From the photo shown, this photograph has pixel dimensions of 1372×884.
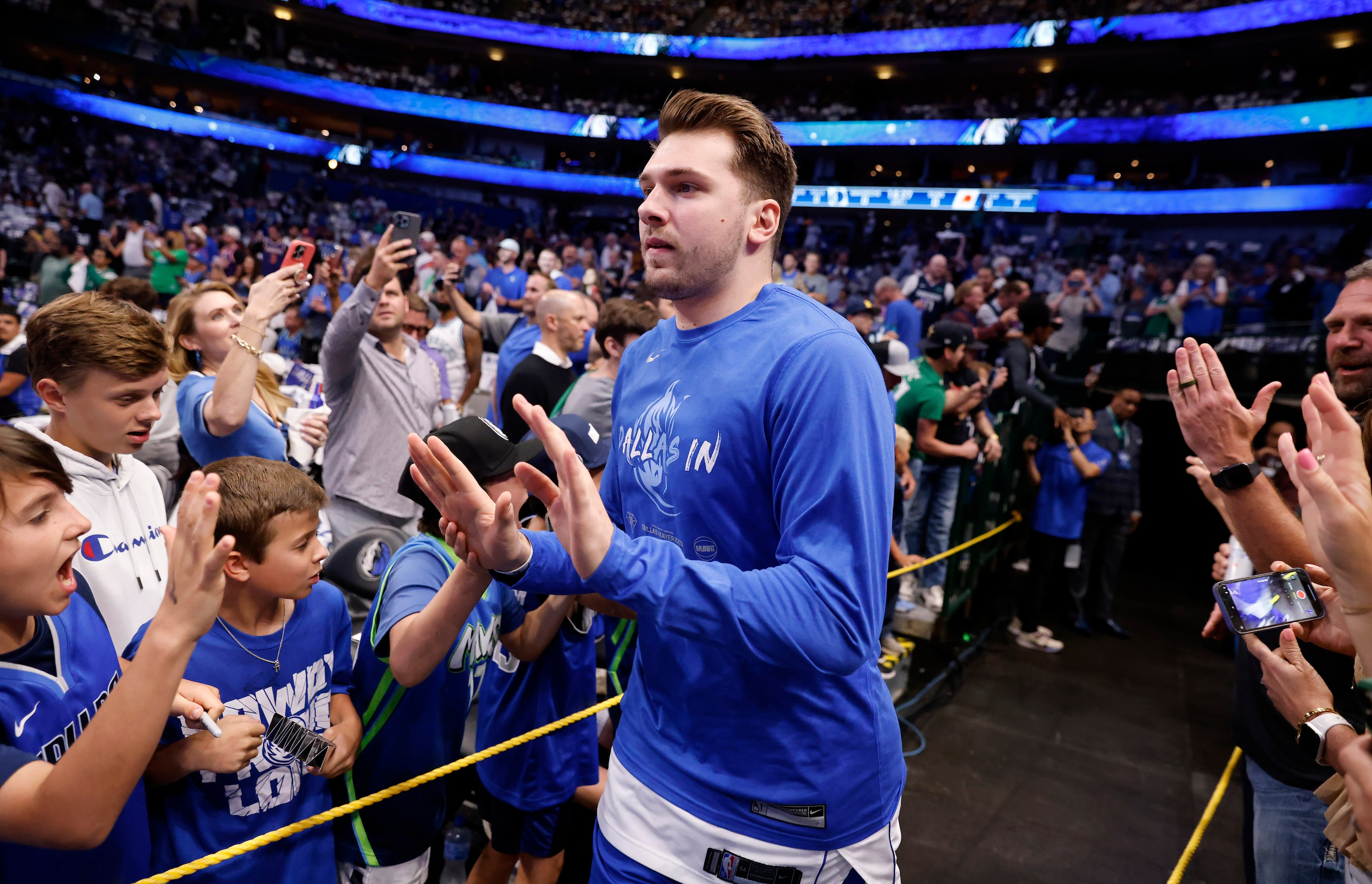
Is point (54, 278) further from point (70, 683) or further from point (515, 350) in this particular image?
point (70, 683)

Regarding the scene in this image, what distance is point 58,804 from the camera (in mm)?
1156

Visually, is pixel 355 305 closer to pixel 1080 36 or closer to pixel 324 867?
pixel 324 867

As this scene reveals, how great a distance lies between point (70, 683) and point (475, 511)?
34.8 inches

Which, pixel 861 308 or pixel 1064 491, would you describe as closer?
pixel 1064 491

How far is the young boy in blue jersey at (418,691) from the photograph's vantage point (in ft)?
6.57

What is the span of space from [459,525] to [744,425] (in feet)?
1.70

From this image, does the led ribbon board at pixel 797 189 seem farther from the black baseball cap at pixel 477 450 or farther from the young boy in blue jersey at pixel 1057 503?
the black baseball cap at pixel 477 450

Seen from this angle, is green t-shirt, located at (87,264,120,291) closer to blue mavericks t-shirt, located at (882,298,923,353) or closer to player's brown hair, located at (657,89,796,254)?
blue mavericks t-shirt, located at (882,298,923,353)

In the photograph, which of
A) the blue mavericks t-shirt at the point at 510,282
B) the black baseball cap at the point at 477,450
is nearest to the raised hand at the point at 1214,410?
the black baseball cap at the point at 477,450

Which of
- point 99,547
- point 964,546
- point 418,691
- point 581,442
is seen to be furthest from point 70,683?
point 964,546

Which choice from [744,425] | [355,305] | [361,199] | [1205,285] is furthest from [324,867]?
[361,199]

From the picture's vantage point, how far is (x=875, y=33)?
25.2 m

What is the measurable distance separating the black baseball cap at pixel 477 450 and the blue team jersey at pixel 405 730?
166mm

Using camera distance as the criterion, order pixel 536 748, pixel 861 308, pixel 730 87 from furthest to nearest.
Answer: pixel 730 87 < pixel 861 308 < pixel 536 748
